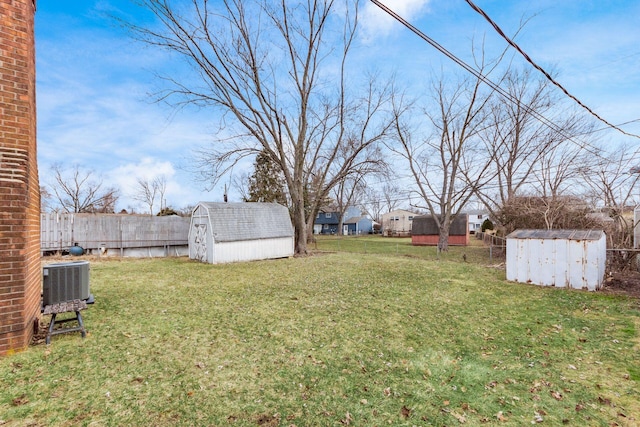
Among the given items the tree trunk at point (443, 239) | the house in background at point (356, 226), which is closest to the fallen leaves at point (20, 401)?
the tree trunk at point (443, 239)

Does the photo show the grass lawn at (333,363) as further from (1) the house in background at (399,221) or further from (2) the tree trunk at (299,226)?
(1) the house in background at (399,221)

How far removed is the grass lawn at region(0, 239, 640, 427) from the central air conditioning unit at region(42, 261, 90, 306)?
2.28 feet

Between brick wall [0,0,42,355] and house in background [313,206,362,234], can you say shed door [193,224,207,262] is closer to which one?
brick wall [0,0,42,355]

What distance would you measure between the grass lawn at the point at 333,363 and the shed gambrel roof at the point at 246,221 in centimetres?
713

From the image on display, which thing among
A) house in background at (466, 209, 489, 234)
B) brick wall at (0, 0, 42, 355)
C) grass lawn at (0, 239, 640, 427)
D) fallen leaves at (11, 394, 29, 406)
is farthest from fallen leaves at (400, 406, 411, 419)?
house in background at (466, 209, 489, 234)

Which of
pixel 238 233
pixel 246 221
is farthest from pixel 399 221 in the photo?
pixel 238 233

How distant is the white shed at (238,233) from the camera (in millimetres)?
14891

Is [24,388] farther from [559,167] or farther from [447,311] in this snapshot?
[559,167]

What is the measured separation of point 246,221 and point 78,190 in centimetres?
3579

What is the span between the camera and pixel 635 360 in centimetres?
463

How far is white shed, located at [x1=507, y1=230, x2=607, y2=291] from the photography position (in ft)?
29.3

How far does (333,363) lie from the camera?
14.6ft

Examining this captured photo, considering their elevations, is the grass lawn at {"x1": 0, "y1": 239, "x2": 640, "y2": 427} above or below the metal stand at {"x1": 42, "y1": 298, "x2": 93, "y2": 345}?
below

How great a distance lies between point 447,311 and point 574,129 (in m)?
19.1
